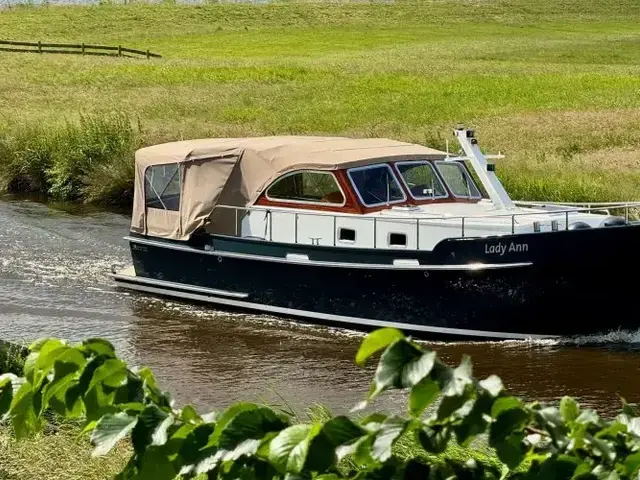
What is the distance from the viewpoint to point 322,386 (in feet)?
47.5

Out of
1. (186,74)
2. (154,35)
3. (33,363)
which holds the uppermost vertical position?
(154,35)

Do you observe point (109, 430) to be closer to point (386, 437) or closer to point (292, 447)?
point (292, 447)

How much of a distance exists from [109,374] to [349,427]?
0.92 m

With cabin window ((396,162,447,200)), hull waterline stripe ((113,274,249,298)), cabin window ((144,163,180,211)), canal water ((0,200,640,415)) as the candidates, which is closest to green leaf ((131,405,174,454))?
canal water ((0,200,640,415))

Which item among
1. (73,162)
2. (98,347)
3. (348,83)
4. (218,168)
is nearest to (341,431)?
(98,347)

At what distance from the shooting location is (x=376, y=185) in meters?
18.0

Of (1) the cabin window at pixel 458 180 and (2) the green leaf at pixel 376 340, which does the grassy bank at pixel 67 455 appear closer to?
(2) the green leaf at pixel 376 340

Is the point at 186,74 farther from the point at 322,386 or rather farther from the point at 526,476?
the point at 526,476

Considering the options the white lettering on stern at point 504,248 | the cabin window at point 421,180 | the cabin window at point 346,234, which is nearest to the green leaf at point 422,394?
the white lettering on stern at point 504,248

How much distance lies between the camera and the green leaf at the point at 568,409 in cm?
379

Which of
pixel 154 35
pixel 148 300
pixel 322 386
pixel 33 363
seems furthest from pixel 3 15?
pixel 33 363

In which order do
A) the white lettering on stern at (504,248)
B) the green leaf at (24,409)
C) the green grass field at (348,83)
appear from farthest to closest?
the green grass field at (348,83) → the white lettering on stern at (504,248) → the green leaf at (24,409)

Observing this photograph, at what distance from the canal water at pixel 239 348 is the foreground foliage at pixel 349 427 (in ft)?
28.5

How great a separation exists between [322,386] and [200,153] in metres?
6.02
